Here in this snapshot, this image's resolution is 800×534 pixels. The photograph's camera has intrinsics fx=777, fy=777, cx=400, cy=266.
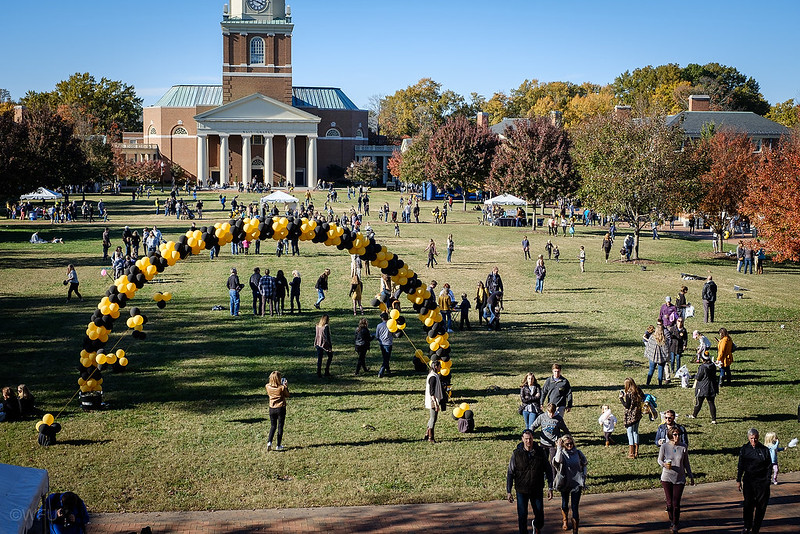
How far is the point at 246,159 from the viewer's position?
9762cm

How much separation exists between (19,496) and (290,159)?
9173cm

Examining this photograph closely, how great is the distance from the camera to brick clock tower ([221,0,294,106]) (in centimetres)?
9731

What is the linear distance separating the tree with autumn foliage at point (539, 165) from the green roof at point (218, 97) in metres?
57.5

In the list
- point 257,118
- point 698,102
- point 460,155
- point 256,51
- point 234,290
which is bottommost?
point 234,290

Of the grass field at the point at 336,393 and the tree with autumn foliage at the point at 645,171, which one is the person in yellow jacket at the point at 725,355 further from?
the tree with autumn foliage at the point at 645,171

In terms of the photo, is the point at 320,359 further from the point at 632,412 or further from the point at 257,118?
the point at 257,118

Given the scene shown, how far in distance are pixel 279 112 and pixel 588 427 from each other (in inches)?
3458

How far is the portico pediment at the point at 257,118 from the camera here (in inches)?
3794

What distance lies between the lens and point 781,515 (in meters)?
11.4

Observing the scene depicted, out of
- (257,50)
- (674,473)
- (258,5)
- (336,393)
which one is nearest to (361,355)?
(336,393)

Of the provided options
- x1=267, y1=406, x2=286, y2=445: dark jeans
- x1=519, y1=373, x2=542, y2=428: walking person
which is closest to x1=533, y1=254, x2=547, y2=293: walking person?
x1=519, y1=373, x2=542, y2=428: walking person

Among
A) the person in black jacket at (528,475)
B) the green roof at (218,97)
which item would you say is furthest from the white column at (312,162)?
the person in black jacket at (528,475)

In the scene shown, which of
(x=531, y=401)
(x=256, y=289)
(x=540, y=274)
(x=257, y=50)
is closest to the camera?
(x=531, y=401)

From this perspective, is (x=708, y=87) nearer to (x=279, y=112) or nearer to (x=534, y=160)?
(x=279, y=112)
